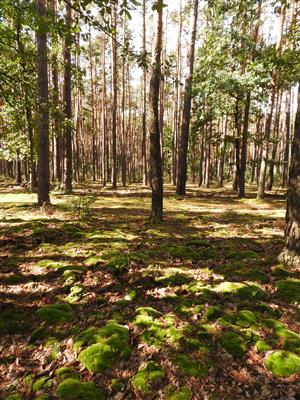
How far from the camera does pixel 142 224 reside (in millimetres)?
10273

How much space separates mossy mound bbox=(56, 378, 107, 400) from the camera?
345 centimetres

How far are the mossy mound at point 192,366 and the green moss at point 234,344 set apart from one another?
0.40 m

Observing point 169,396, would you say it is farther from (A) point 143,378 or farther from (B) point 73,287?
(B) point 73,287

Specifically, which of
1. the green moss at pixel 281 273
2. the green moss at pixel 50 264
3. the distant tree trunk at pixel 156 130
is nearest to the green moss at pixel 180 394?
the green moss at pixel 281 273

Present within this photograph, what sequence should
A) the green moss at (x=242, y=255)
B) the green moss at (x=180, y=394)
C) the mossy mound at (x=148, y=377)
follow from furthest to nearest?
the green moss at (x=242, y=255)
the mossy mound at (x=148, y=377)
the green moss at (x=180, y=394)

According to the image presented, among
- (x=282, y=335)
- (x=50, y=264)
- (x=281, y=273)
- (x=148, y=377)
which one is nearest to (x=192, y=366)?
(x=148, y=377)

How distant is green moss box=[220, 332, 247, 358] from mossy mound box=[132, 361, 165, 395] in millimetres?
995

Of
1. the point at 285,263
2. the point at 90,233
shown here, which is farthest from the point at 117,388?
the point at 90,233

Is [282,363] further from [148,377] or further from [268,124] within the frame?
[268,124]

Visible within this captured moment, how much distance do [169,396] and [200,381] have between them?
0.44 m

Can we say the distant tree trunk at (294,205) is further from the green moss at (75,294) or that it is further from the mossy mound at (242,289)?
the green moss at (75,294)

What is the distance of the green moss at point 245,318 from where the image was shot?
4680mm

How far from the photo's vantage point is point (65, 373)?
381cm

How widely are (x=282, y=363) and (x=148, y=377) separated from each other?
1.68m
